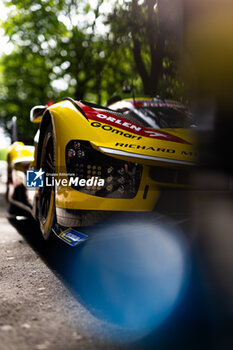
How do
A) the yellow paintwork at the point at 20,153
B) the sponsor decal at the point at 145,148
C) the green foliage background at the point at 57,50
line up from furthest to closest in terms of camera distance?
the green foliage background at the point at 57,50 < the yellow paintwork at the point at 20,153 < the sponsor decal at the point at 145,148

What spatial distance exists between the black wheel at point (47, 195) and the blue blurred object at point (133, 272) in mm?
395

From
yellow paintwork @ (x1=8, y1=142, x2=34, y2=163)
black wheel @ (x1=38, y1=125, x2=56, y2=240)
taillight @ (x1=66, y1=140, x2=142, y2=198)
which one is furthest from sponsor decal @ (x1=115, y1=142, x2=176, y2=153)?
yellow paintwork @ (x1=8, y1=142, x2=34, y2=163)

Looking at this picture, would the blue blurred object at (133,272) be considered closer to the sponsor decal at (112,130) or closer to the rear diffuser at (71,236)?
the rear diffuser at (71,236)

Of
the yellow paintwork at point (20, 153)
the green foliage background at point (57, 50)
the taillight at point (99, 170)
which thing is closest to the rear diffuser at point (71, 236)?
the taillight at point (99, 170)

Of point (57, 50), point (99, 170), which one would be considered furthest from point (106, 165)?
point (57, 50)

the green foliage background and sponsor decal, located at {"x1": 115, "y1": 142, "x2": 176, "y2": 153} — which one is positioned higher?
the green foliage background

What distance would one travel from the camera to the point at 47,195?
3990mm

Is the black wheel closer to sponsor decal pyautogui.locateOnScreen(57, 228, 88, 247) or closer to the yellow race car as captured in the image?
the yellow race car

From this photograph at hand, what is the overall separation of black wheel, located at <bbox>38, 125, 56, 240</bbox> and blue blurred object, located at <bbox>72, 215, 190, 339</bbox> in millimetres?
→ 395

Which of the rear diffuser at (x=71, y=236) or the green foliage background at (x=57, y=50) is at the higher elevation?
the green foliage background at (x=57, y=50)

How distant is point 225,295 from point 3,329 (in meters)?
1.29

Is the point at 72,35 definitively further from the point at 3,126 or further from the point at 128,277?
the point at 3,126

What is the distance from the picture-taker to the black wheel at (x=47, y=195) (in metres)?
3.77

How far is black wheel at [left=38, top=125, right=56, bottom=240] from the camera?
3770mm
